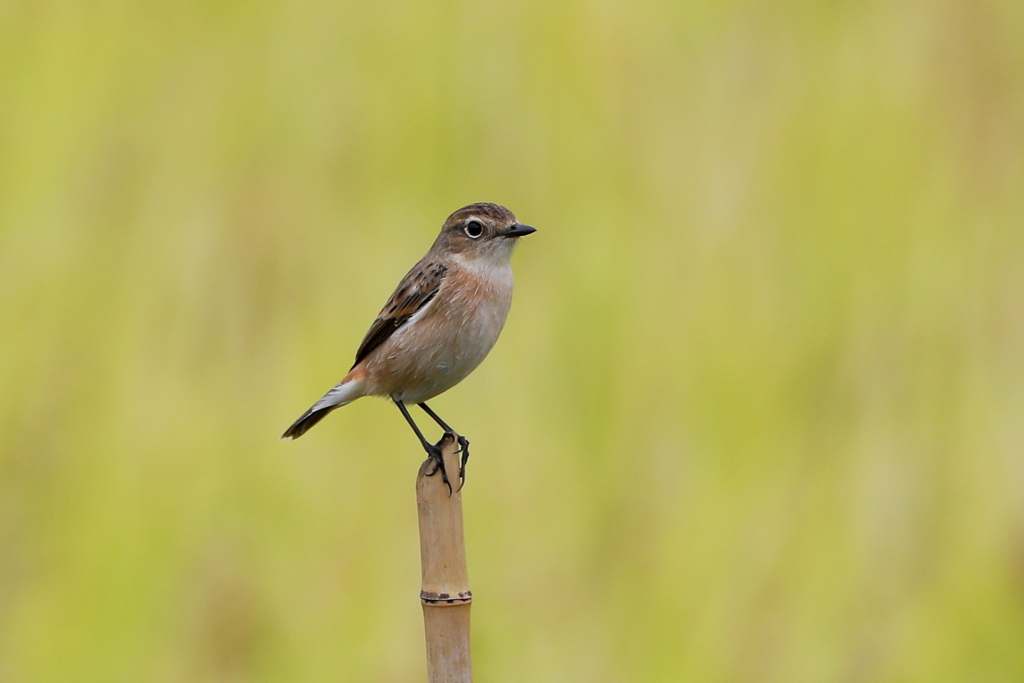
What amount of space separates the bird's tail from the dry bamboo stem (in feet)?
4.77

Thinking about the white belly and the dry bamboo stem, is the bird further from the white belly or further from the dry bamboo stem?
the dry bamboo stem

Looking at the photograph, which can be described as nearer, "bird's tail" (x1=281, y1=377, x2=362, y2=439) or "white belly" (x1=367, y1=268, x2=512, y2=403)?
"white belly" (x1=367, y1=268, x2=512, y2=403)

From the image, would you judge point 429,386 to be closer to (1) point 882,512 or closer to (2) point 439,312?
(2) point 439,312

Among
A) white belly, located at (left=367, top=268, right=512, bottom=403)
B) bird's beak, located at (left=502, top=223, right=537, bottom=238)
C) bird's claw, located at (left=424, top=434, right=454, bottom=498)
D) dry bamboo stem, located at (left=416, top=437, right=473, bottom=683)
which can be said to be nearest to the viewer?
dry bamboo stem, located at (left=416, top=437, right=473, bottom=683)

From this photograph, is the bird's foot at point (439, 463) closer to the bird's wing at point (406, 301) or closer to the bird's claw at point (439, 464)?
the bird's claw at point (439, 464)

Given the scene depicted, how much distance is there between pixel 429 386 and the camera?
4.54m

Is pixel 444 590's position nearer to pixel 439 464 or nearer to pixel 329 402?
pixel 439 464

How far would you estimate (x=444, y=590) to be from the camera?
10.3 feet

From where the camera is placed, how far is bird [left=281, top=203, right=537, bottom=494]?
4.42m

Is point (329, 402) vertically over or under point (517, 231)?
under

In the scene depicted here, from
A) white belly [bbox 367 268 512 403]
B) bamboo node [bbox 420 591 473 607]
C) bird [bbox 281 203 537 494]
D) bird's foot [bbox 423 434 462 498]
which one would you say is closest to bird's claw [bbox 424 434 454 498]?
bird's foot [bbox 423 434 462 498]

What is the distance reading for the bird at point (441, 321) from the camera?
4418mm

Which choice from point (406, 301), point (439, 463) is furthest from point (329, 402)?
point (439, 463)

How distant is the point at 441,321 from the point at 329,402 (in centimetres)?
61
